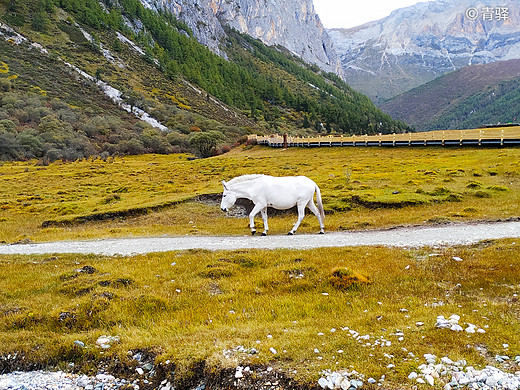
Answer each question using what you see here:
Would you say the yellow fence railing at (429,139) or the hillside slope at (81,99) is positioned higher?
the hillside slope at (81,99)

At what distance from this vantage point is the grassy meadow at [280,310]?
24.4 ft

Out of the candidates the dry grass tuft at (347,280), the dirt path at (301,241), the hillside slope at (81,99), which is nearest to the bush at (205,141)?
the hillside slope at (81,99)

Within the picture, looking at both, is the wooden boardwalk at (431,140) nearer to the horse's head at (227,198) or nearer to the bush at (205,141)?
the bush at (205,141)

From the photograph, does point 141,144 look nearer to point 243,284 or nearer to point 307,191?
point 307,191

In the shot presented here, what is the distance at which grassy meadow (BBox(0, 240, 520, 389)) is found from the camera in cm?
744

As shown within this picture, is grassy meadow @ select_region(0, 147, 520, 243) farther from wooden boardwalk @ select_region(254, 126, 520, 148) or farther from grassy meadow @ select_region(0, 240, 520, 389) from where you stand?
grassy meadow @ select_region(0, 240, 520, 389)

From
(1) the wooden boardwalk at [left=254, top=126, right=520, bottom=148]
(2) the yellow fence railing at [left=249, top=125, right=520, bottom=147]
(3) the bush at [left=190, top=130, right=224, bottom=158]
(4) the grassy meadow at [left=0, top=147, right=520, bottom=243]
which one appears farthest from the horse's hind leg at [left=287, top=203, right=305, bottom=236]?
(3) the bush at [left=190, top=130, right=224, bottom=158]

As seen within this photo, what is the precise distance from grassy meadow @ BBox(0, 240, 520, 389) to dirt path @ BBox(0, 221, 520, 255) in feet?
6.78

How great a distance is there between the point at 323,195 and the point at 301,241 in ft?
44.4

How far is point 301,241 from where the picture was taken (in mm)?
19266

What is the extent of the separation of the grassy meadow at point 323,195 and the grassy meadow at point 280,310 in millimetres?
9208

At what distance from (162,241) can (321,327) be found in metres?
14.8

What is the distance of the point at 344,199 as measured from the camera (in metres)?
30.8

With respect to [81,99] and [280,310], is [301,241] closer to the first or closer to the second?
[280,310]
